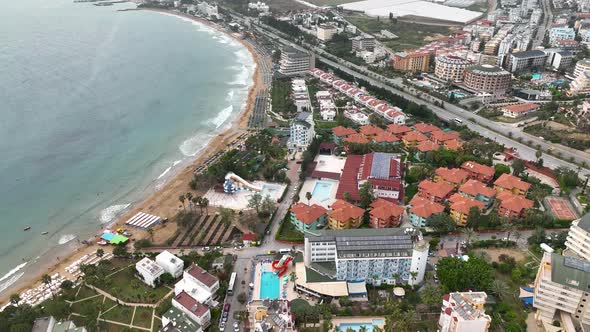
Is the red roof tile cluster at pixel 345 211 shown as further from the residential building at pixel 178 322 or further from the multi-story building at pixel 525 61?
the multi-story building at pixel 525 61

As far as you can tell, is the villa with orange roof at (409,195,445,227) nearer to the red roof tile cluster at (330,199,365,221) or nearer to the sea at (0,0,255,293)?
the red roof tile cluster at (330,199,365,221)

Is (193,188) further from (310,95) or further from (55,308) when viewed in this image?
(310,95)

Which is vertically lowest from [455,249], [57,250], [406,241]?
[57,250]

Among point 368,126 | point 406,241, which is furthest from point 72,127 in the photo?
point 406,241

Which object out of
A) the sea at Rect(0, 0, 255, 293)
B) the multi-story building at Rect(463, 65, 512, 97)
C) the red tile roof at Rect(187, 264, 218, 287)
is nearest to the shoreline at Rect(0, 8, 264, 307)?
the sea at Rect(0, 0, 255, 293)

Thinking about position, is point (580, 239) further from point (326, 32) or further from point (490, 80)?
point (326, 32)
